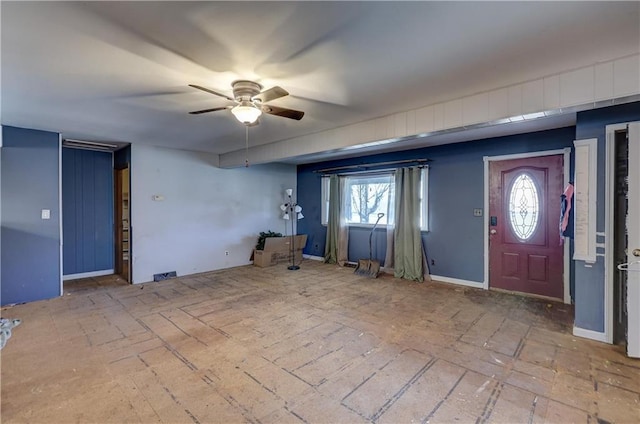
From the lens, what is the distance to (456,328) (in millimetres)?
3268

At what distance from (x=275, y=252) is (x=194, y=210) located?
1.93 m

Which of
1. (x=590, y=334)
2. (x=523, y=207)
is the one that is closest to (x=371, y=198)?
(x=523, y=207)

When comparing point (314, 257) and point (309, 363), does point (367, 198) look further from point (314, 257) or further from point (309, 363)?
point (309, 363)

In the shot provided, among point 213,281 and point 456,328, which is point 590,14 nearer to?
point 456,328

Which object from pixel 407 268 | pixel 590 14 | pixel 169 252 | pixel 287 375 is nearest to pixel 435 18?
pixel 590 14

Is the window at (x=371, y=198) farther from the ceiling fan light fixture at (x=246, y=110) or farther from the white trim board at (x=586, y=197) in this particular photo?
the ceiling fan light fixture at (x=246, y=110)

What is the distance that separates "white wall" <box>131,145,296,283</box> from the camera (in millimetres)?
5297

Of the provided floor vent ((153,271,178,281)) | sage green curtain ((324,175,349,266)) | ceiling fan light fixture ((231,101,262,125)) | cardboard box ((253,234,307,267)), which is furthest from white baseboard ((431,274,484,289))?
floor vent ((153,271,178,281))

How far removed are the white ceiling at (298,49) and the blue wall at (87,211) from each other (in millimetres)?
2797

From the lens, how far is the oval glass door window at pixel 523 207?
4418 mm

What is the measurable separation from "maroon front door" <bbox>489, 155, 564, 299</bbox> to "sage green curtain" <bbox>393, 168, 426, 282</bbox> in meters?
1.13

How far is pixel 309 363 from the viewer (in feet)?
8.43

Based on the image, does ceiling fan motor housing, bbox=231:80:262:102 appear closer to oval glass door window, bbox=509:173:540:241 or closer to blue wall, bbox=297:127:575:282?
blue wall, bbox=297:127:575:282

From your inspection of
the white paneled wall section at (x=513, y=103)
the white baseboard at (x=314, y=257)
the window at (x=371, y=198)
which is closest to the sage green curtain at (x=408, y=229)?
the window at (x=371, y=198)
